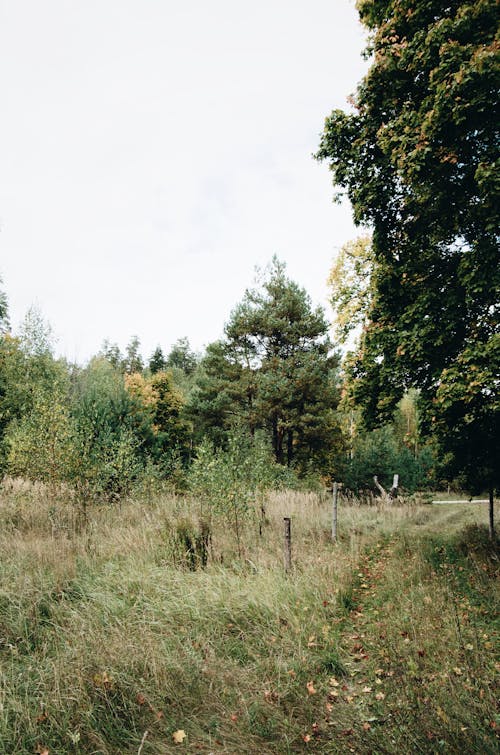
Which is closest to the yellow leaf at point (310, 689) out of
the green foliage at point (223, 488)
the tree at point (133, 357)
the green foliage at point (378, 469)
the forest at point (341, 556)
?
the forest at point (341, 556)

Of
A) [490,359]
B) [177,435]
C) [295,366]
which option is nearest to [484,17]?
[490,359]

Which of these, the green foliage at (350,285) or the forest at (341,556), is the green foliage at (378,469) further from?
the forest at (341,556)

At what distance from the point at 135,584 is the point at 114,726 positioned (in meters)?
2.35

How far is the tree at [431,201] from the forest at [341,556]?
0.04 meters

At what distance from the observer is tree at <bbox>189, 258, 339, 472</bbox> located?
21453 mm

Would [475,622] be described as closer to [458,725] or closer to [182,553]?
[458,725]

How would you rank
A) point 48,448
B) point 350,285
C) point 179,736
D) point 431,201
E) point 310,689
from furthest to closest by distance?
point 350,285
point 48,448
point 431,201
point 310,689
point 179,736

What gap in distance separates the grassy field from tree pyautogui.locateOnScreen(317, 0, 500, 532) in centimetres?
289

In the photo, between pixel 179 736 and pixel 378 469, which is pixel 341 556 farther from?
pixel 378 469

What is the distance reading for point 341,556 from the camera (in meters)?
7.36

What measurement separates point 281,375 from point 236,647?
17.3 m

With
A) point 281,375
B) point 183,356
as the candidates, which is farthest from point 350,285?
point 183,356

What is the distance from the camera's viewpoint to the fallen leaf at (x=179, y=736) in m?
3.11

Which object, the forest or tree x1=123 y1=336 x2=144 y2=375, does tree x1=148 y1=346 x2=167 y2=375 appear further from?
the forest
